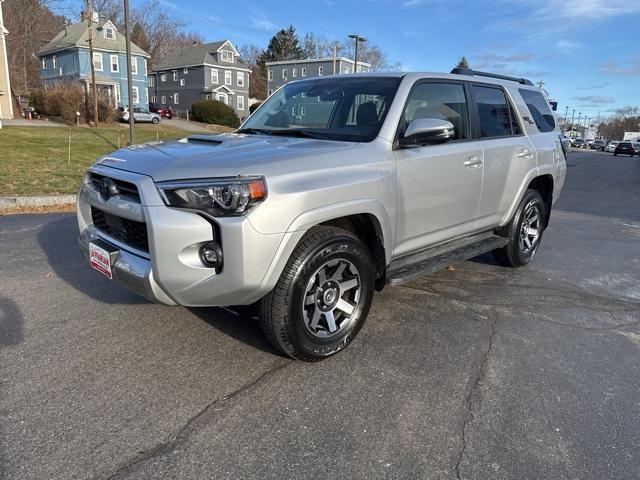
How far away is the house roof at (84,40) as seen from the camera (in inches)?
1893

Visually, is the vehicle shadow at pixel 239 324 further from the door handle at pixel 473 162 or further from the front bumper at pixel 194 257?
the door handle at pixel 473 162

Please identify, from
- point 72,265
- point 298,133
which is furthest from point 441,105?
point 72,265

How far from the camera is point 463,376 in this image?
3170 mm

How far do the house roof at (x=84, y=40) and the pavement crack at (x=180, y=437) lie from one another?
5283 centimetres

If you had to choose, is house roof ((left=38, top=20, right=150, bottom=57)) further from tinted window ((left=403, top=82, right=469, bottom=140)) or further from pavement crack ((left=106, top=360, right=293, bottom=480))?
pavement crack ((left=106, top=360, right=293, bottom=480))

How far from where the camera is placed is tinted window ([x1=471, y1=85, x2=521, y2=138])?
460 centimetres

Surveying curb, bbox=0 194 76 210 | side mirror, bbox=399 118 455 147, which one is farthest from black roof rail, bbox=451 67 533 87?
curb, bbox=0 194 76 210

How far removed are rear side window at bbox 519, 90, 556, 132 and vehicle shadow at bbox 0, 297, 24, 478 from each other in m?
5.27

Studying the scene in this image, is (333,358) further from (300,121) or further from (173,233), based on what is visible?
(300,121)

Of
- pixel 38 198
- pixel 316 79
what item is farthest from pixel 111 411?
pixel 38 198

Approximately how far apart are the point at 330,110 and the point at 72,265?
316 centimetres

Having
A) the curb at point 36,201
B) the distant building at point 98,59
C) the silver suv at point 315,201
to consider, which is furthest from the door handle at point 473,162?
the distant building at point 98,59

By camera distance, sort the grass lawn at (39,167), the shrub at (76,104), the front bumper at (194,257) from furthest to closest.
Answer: the shrub at (76,104)
the grass lawn at (39,167)
the front bumper at (194,257)

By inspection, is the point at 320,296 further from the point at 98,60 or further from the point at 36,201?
the point at 98,60
